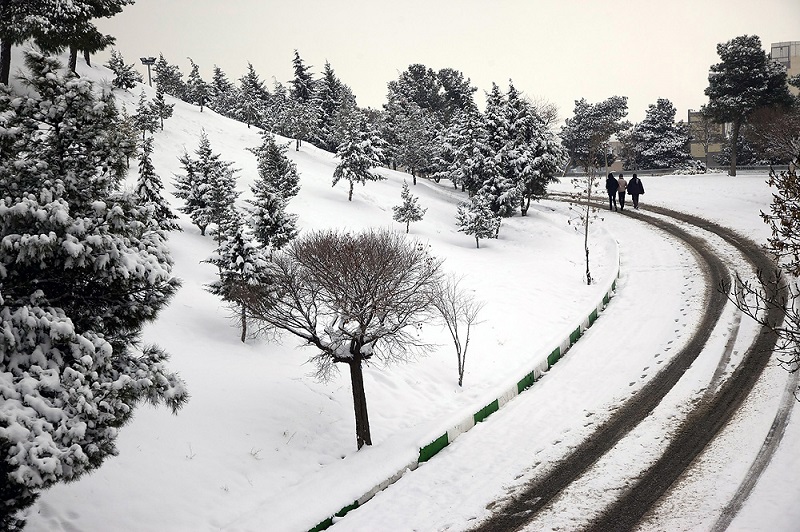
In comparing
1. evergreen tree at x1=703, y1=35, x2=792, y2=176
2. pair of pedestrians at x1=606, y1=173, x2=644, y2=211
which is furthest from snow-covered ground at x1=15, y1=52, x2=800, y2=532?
evergreen tree at x1=703, y1=35, x2=792, y2=176

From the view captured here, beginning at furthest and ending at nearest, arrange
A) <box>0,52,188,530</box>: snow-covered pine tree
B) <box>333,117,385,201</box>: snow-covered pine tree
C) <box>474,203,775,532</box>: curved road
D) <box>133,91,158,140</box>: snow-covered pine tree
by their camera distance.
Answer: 1. <box>333,117,385,201</box>: snow-covered pine tree
2. <box>133,91,158,140</box>: snow-covered pine tree
3. <box>474,203,775,532</box>: curved road
4. <box>0,52,188,530</box>: snow-covered pine tree

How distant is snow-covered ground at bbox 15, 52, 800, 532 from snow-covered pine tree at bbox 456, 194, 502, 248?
8635 mm

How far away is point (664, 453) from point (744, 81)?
41.1m

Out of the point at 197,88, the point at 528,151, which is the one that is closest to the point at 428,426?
the point at 528,151

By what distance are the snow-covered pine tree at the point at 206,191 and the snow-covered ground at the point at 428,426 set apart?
7.94 ft

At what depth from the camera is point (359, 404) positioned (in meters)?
14.2

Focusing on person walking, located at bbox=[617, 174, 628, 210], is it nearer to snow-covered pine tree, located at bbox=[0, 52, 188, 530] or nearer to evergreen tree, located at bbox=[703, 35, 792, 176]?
evergreen tree, located at bbox=[703, 35, 792, 176]

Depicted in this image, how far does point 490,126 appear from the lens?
137 ft

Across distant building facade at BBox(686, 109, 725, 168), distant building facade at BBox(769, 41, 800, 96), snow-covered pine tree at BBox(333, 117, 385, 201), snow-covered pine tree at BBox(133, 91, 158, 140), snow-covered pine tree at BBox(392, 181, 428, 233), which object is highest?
distant building facade at BBox(769, 41, 800, 96)

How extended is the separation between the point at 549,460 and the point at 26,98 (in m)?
12.1

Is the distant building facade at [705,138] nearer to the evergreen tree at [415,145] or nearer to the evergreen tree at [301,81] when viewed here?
the evergreen tree at [415,145]

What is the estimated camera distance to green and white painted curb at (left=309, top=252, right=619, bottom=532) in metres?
12.0

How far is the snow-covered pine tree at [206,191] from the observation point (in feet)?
95.3

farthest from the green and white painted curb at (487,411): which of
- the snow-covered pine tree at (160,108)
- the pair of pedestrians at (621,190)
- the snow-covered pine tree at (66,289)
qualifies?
the snow-covered pine tree at (160,108)
